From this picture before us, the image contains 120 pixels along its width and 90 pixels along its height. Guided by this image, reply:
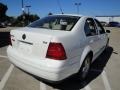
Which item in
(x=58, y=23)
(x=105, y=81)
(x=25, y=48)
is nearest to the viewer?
(x=25, y=48)

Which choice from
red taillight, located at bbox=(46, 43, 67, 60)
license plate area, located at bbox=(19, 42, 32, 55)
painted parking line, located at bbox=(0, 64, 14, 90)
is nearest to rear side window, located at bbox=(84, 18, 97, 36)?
red taillight, located at bbox=(46, 43, 67, 60)

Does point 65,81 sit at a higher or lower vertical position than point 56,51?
lower

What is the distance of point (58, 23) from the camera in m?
5.11

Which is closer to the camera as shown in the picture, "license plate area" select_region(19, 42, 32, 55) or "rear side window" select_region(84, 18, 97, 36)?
"license plate area" select_region(19, 42, 32, 55)

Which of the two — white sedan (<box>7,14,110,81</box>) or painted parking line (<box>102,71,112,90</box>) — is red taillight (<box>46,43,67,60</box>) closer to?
white sedan (<box>7,14,110,81</box>)

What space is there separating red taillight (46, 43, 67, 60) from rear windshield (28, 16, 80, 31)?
84 centimetres

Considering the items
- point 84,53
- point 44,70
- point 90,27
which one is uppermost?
point 90,27

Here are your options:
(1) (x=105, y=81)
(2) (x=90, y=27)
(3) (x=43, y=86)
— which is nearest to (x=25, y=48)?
(3) (x=43, y=86)

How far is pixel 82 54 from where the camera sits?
14.9 feet

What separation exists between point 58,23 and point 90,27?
0.93 metres

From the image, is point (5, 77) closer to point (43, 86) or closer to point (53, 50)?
point (43, 86)

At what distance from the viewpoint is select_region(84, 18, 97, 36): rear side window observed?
505 cm

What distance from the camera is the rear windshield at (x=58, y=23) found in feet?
15.6

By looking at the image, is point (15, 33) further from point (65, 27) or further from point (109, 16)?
point (109, 16)
